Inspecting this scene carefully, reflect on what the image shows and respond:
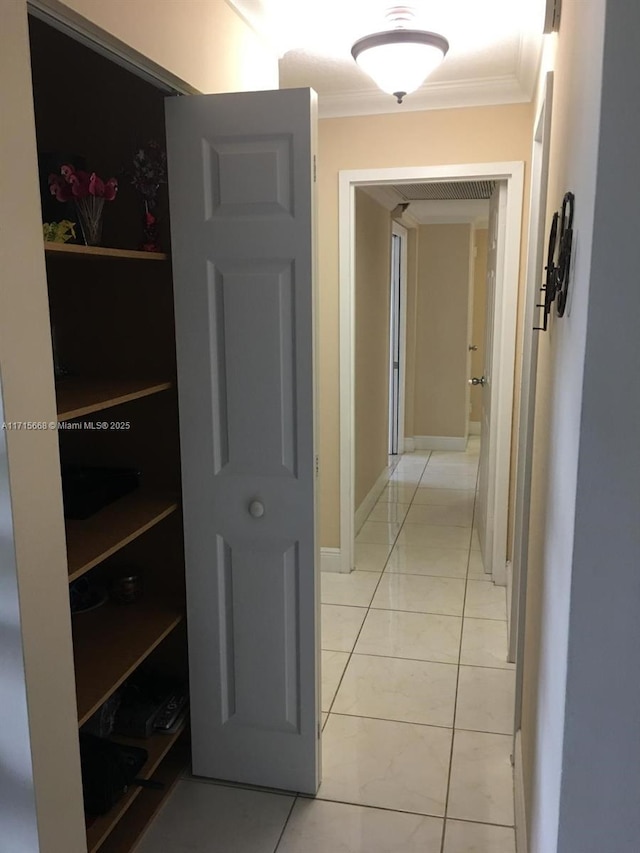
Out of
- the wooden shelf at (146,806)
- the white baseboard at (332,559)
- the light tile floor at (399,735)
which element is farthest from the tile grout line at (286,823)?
the white baseboard at (332,559)

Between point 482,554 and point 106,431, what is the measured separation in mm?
2512

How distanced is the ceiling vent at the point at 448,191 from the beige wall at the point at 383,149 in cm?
82

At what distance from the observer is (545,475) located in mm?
1644

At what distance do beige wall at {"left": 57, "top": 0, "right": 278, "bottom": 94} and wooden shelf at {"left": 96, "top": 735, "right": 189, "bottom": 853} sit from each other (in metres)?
2.01

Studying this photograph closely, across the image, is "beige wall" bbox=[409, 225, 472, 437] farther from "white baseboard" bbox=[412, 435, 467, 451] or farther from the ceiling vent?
the ceiling vent

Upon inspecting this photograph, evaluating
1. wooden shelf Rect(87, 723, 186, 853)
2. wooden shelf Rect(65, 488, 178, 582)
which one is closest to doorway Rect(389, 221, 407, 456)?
wooden shelf Rect(65, 488, 178, 582)

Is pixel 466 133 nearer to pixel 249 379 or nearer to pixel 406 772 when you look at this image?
pixel 249 379

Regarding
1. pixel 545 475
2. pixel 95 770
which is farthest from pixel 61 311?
pixel 545 475

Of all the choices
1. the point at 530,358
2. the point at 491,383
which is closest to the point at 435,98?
the point at 491,383

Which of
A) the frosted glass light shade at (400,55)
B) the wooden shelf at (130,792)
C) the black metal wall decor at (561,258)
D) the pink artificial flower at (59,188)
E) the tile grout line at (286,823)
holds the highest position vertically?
the frosted glass light shade at (400,55)

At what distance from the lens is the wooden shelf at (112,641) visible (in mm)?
1851

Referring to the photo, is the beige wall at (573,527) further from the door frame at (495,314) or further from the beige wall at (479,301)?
the beige wall at (479,301)

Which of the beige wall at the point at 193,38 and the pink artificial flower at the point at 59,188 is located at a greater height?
the beige wall at the point at 193,38

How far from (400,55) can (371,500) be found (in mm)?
3231
